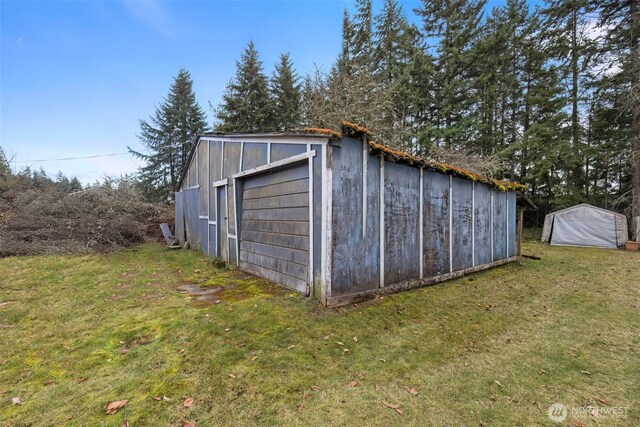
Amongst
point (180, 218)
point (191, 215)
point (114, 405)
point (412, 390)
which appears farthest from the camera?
point (180, 218)

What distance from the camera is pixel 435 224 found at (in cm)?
568

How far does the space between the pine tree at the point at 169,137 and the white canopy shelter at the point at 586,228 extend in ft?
83.3

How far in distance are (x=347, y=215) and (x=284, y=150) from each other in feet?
5.89

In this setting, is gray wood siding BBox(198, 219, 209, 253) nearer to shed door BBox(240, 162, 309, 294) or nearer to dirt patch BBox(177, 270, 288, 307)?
shed door BBox(240, 162, 309, 294)

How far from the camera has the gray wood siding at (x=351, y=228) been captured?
13.1 ft

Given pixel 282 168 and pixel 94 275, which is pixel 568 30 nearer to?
pixel 282 168

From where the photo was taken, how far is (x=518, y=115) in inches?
632

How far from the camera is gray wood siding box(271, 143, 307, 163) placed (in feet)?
14.9

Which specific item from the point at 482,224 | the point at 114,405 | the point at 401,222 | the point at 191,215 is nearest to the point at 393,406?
the point at 114,405

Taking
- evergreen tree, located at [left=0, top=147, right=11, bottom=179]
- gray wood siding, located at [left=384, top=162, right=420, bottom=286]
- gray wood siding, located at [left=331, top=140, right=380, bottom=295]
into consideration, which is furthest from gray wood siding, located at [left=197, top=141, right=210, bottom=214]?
evergreen tree, located at [left=0, top=147, right=11, bottom=179]

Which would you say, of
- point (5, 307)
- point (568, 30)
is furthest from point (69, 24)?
point (568, 30)

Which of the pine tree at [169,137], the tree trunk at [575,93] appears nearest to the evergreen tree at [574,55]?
the tree trunk at [575,93]

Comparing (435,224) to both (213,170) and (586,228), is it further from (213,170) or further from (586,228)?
(586,228)

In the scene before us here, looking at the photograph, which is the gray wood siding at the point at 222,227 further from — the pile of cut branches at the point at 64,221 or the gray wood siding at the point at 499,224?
the gray wood siding at the point at 499,224
